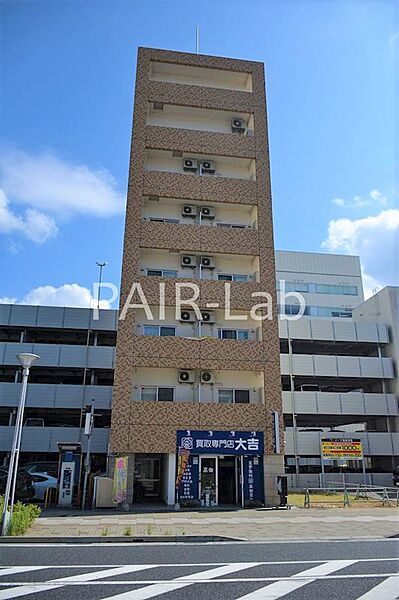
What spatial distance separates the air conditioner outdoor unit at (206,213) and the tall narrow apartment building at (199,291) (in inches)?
2.6

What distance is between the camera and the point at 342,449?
2931cm

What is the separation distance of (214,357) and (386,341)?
1705 cm

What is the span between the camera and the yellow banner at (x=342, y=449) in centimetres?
2919

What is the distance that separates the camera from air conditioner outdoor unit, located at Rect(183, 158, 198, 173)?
Answer: 2694 centimetres

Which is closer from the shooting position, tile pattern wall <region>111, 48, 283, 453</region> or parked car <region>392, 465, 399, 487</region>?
tile pattern wall <region>111, 48, 283, 453</region>

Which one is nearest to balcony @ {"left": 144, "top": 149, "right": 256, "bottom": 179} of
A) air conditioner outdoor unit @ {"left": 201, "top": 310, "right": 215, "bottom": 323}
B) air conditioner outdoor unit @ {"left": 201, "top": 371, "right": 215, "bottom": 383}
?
air conditioner outdoor unit @ {"left": 201, "top": 310, "right": 215, "bottom": 323}

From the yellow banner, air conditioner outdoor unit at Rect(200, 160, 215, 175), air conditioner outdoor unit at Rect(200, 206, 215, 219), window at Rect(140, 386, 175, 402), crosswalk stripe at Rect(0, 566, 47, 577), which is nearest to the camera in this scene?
crosswalk stripe at Rect(0, 566, 47, 577)

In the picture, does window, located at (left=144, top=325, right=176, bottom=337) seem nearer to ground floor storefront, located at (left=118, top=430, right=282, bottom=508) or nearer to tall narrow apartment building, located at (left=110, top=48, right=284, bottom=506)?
tall narrow apartment building, located at (left=110, top=48, right=284, bottom=506)

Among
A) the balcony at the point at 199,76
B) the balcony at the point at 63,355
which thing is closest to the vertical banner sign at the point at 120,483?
the balcony at the point at 63,355

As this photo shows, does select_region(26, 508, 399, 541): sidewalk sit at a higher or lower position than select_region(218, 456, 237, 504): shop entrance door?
lower

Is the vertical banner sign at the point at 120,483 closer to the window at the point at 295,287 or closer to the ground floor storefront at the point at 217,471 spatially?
the ground floor storefront at the point at 217,471

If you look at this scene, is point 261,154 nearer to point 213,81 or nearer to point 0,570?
point 213,81

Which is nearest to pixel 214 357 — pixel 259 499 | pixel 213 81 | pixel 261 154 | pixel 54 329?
pixel 259 499

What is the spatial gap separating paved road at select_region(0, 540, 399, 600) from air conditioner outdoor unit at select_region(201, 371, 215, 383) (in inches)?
472
